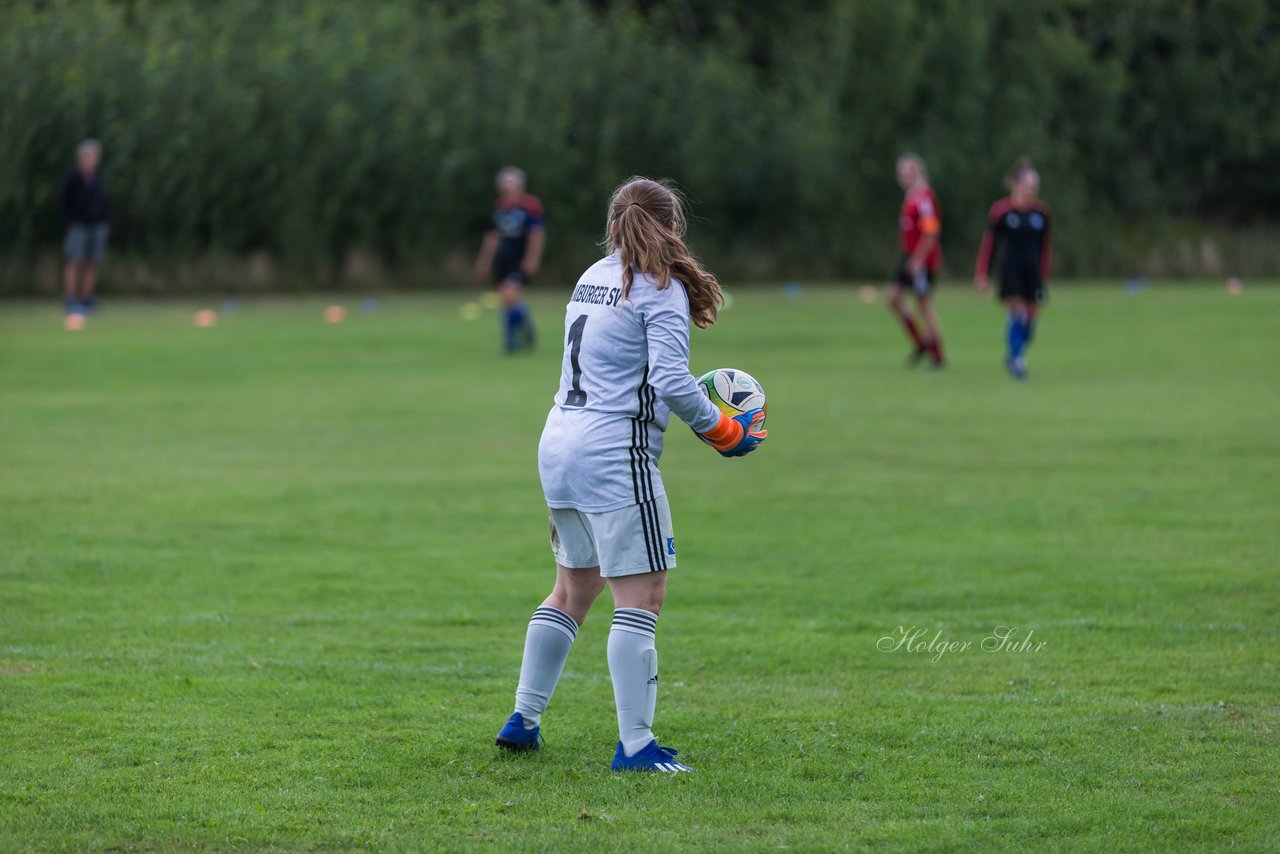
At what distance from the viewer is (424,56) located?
36.7 metres

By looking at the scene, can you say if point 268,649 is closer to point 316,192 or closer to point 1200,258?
point 316,192

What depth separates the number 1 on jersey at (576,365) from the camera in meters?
5.72

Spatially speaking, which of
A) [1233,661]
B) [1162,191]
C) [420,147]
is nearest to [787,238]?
[420,147]

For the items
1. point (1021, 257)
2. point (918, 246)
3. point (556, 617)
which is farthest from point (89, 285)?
point (556, 617)

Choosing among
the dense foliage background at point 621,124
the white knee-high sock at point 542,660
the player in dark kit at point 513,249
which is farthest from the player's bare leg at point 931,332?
the dense foliage background at point 621,124

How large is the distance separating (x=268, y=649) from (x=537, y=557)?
2.44 metres

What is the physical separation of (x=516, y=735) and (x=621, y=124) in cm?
3150

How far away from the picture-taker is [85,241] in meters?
27.5

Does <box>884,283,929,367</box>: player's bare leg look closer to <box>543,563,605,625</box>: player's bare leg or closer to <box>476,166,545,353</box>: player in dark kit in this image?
<box>476,166,545,353</box>: player in dark kit

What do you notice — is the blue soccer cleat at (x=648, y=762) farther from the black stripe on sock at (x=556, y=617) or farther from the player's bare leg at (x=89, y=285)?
the player's bare leg at (x=89, y=285)

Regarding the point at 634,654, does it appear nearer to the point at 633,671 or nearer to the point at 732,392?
the point at 633,671

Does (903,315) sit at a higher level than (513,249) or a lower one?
lower

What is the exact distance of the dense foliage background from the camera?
108 ft

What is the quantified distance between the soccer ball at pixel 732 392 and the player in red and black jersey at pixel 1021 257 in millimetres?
13087
